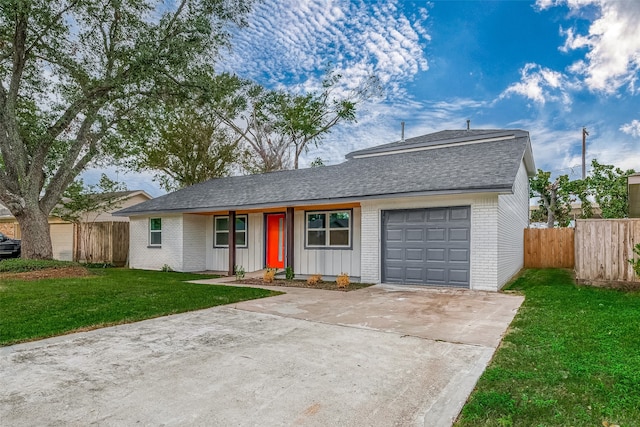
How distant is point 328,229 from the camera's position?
41.4 feet

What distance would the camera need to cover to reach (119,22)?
1299 cm

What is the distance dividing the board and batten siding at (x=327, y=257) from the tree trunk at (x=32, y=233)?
8.83m

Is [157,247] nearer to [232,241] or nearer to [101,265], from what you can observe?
[101,265]

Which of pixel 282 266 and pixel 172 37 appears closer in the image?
pixel 172 37

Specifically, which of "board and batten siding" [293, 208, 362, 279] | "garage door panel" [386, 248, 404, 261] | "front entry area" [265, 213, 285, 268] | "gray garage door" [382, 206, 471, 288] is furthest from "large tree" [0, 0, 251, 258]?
"garage door panel" [386, 248, 404, 261]

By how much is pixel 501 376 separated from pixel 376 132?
22029 millimetres

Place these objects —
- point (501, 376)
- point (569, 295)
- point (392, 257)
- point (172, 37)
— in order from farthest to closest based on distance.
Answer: point (172, 37) → point (392, 257) → point (569, 295) → point (501, 376)

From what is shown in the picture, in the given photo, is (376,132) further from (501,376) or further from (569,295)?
(501,376)

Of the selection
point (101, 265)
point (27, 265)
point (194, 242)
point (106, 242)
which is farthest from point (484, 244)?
point (106, 242)

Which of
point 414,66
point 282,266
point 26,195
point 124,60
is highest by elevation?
point 414,66

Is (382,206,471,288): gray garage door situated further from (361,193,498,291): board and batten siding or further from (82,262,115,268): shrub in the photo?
(82,262,115,268): shrub

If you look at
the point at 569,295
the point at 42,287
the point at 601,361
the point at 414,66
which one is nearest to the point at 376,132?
the point at 414,66

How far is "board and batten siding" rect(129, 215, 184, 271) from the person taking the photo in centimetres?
1506

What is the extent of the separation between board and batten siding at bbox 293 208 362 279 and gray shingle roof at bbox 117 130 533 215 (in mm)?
1215
